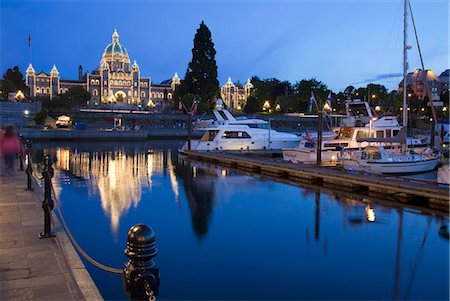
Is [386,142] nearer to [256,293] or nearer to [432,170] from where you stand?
[432,170]

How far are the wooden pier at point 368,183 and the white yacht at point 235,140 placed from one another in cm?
1145

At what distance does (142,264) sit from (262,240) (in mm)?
8849

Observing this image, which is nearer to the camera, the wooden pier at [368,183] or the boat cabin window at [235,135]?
the wooden pier at [368,183]

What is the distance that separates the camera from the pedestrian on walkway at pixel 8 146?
20119 millimetres

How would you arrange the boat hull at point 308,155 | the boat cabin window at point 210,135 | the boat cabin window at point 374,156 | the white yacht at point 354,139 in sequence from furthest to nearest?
the boat cabin window at point 210,135
the white yacht at point 354,139
the boat hull at point 308,155
the boat cabin window at point 374,156

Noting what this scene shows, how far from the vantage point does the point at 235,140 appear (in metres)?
39.6

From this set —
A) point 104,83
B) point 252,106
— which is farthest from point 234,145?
point 104,83

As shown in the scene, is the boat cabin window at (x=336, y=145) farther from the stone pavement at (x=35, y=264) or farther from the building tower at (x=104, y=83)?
the building tower at (x=104, y=83)

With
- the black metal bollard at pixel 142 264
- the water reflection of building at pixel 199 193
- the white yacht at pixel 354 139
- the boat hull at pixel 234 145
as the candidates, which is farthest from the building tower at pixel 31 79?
the black metal bollard at pixel 142 264

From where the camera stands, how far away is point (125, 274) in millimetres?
4219

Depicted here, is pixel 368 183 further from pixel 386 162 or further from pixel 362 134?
pixel 362 134

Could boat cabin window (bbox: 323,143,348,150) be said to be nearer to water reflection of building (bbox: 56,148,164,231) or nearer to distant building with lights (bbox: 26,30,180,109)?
water reflection of building (bbox: 56,148,164,231)

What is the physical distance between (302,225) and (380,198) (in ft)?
16.8

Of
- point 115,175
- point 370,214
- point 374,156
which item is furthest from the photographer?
point 115,175
